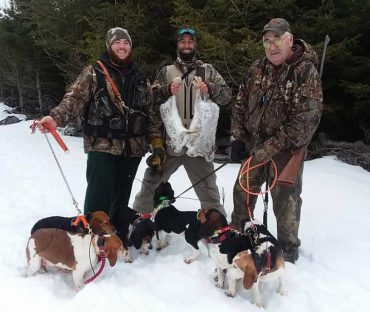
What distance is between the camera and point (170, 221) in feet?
13.3

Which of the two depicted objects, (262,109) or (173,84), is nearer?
(262,109)

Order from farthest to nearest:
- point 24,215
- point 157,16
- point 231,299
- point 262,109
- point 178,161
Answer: point 157,16
point 24,215
point 178,161
point 262,109
point 231,299

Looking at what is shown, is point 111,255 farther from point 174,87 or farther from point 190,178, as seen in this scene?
point 174,87

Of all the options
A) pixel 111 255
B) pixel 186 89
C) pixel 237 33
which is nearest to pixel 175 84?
pixel 186 89

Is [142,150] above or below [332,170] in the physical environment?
above

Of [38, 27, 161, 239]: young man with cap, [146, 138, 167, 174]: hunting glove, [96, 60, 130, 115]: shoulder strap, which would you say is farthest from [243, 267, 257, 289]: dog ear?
[96, 60, 130, 115]: shoulder strap

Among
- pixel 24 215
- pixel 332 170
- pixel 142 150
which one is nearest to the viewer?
pixel 142 150

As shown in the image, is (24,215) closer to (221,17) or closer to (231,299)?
(231,299)

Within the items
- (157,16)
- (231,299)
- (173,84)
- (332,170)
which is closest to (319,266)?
(231,299)

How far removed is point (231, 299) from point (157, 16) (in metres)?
8.56

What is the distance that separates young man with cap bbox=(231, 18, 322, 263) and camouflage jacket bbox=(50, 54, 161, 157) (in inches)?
40.0

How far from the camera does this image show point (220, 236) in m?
3.40

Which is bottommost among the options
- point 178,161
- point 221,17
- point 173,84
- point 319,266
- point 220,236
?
point 319,266

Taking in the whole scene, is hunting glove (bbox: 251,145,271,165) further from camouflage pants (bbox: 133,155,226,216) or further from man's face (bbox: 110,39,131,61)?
man's face (bbox: 110,39,131,61)
